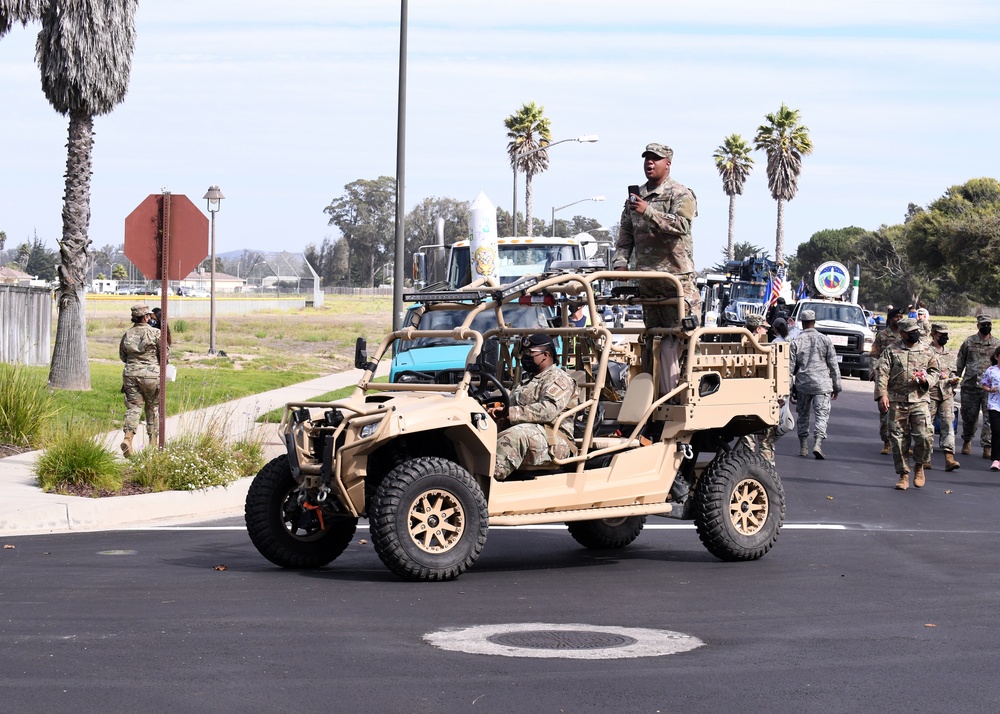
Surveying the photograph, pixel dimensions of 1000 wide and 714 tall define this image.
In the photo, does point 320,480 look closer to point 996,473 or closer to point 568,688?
point 568,688

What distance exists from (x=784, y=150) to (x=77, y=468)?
208ft

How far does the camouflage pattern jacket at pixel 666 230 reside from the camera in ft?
33.5

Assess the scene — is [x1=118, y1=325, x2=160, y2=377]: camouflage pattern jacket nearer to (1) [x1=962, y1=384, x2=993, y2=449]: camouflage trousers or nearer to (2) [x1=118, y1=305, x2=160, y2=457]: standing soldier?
(2) [x1=118, y1=305, x2=160, y2=457]: standing soldier

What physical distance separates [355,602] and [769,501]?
372cm

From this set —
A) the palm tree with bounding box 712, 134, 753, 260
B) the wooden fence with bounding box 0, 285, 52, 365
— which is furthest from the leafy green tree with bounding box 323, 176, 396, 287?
the wooden fence with bounding box 0, 285, 52, 365

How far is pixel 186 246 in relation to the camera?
14.0 meters

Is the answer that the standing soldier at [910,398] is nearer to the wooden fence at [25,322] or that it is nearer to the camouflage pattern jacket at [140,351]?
the camouflage pattern jacket at [140,351]

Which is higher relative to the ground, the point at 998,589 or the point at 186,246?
the point at 186,246

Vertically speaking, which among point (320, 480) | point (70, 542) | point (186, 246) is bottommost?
point (70, 542)

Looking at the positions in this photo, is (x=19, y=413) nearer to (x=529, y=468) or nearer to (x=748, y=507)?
(x=529, y=468)

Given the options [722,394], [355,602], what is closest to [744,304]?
[722,394]

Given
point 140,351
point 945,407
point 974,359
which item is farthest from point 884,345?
point 140,351

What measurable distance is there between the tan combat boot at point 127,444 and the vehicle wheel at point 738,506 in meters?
6.98

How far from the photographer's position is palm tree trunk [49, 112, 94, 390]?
2333cm
